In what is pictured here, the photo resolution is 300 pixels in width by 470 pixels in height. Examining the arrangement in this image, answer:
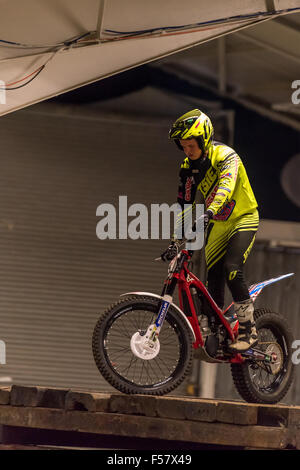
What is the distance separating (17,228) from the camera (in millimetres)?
13570

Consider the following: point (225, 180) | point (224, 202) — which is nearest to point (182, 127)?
point (225, 180)

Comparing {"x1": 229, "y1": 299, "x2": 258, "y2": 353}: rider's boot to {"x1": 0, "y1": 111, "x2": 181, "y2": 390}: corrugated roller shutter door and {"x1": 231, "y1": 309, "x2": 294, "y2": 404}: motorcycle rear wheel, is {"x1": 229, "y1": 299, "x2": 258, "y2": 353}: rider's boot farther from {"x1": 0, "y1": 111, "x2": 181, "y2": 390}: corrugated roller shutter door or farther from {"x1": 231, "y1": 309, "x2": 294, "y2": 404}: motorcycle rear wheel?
{"x1": 0, "y1": 111, "x2": 181, "y2": 390}: corrugated roller shutter door

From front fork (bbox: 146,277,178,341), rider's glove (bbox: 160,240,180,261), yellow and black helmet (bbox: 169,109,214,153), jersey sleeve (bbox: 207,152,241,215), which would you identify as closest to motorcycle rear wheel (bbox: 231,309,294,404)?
front fork (bbox: 146,277,178,341)

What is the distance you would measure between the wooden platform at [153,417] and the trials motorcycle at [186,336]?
10.0 inches

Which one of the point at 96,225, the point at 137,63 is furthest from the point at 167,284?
the point at 96,225

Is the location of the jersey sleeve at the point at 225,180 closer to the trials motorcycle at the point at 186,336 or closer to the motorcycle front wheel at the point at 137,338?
the trials motorcycle at the point at 186,336

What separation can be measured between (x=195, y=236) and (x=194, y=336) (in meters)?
0.81

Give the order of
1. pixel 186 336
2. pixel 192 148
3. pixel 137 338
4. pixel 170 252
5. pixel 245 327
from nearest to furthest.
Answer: pixel 137 338
pixel 186 336
pixel 170 252
pixel 192 148
pixel 245 327

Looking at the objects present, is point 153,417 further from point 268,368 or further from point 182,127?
point 182,127

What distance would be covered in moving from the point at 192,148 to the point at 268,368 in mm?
2145

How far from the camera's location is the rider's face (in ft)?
21.9

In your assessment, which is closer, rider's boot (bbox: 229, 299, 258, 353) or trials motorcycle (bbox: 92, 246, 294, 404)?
trials motorcycle (bbox: 92, 246, 294, 404)

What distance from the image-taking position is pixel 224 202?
6637mm

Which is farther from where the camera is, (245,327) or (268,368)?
(268,368)
